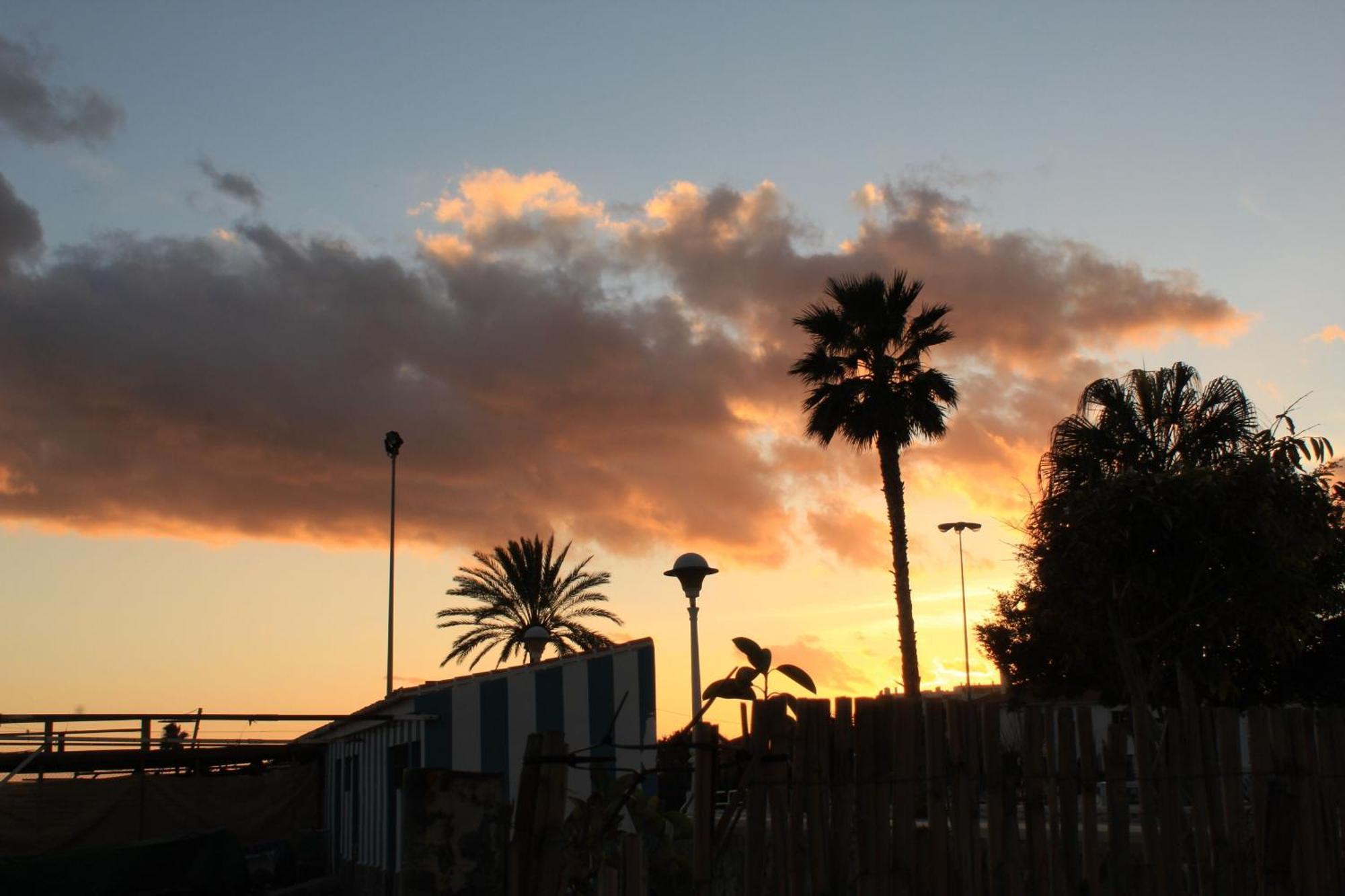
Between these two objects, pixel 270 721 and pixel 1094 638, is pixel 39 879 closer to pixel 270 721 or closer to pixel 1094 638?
pixel 270 721

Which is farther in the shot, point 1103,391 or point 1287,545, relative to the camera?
point 1103,391

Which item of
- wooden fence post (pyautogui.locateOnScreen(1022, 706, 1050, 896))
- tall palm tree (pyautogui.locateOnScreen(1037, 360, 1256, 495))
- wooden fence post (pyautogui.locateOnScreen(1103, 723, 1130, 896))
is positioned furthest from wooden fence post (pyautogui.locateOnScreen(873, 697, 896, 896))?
tall palm tree (pyautogui.locateOnScreen(1037, 360, 1256, 495))

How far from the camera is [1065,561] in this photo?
2002 centimetres

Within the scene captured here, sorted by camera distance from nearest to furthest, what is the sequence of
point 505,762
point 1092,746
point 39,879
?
point 1092,746 < point 39,879 < point 505,762

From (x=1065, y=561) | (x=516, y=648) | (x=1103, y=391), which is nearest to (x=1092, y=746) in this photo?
(x=1065, y=561)

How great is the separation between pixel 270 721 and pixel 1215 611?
14542mm

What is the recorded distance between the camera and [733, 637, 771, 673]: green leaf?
18.1 ft

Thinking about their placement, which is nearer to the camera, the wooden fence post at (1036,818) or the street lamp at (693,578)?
the wooden fence post at (1036,818)

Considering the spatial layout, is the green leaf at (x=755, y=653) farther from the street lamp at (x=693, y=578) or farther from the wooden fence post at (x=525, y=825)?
the street lamp at (x=693, y=578)

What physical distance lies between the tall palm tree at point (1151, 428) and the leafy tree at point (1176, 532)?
0.9 inches

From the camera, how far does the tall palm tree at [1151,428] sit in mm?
23453

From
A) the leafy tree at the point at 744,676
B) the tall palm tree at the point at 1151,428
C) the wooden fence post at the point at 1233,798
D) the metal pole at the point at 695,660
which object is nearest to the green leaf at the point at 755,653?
the leafy tree at the point at 744,676

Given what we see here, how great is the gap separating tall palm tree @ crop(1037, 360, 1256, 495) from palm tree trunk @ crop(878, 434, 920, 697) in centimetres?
661

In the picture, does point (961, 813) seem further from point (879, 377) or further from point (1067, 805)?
point (879, 377)
